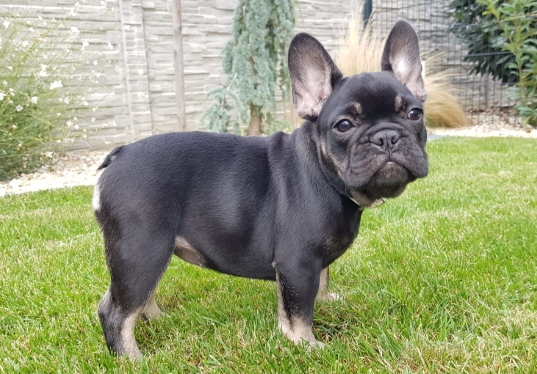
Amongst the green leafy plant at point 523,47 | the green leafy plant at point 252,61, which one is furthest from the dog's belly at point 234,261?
the green leafy plant at point 523,47

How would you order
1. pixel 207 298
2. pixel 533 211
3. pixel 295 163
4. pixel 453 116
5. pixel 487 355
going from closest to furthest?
pixel 487 355, pixel 295 163, pixel 207 298, pixel 533 211, pixel 453 116

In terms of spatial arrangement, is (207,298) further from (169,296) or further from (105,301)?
(105,301)

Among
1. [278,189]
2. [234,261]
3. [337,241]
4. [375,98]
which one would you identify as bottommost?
[234,261]

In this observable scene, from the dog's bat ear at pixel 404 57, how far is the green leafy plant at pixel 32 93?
5.66m

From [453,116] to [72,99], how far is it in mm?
8672

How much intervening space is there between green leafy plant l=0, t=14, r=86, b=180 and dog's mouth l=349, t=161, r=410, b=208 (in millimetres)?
5738

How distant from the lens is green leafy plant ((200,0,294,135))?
A: 7539 mm

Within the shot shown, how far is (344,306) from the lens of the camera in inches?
116

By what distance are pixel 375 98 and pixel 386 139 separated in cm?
24

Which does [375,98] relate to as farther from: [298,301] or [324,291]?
[324,291]

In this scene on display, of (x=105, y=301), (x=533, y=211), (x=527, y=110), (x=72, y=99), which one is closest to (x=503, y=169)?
(x=533, y=211)

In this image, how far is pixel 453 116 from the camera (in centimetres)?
1162

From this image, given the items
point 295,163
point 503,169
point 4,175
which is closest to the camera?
point 295,163

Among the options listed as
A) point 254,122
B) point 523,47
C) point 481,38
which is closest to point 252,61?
point 254,122
